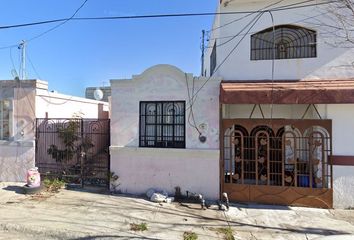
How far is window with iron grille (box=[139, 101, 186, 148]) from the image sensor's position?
9.27 metres

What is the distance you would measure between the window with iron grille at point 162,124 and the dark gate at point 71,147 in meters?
1.74

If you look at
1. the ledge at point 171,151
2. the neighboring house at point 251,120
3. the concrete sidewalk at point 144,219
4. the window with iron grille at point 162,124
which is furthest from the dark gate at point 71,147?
the window with iron grille at point 162,124

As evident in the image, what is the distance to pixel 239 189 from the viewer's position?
884cm

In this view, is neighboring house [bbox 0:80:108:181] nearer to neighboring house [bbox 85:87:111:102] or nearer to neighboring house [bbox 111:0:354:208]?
neighboring house [bbox 111:0:354:208]

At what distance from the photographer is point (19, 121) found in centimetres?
1038

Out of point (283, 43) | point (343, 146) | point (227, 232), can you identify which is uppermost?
point (283, 43)

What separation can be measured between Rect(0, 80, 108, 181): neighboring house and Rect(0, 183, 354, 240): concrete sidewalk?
5.34ft

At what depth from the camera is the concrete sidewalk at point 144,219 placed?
6.25 metres

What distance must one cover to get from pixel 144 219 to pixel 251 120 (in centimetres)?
429

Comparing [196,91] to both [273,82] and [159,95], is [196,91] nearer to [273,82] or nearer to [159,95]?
[159,95]

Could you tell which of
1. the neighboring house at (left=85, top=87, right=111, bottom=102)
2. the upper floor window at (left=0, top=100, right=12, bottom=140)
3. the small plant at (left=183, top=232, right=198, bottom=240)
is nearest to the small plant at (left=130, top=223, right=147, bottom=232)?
the small plant at (left=183, top=232, right=198, bottom=240)

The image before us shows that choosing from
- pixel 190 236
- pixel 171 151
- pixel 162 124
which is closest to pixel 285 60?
pixel 162 124

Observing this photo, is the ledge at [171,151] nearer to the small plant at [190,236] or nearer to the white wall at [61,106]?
the small plant at [190,236]

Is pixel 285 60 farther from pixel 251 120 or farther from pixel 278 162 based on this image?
pixel 278 162
